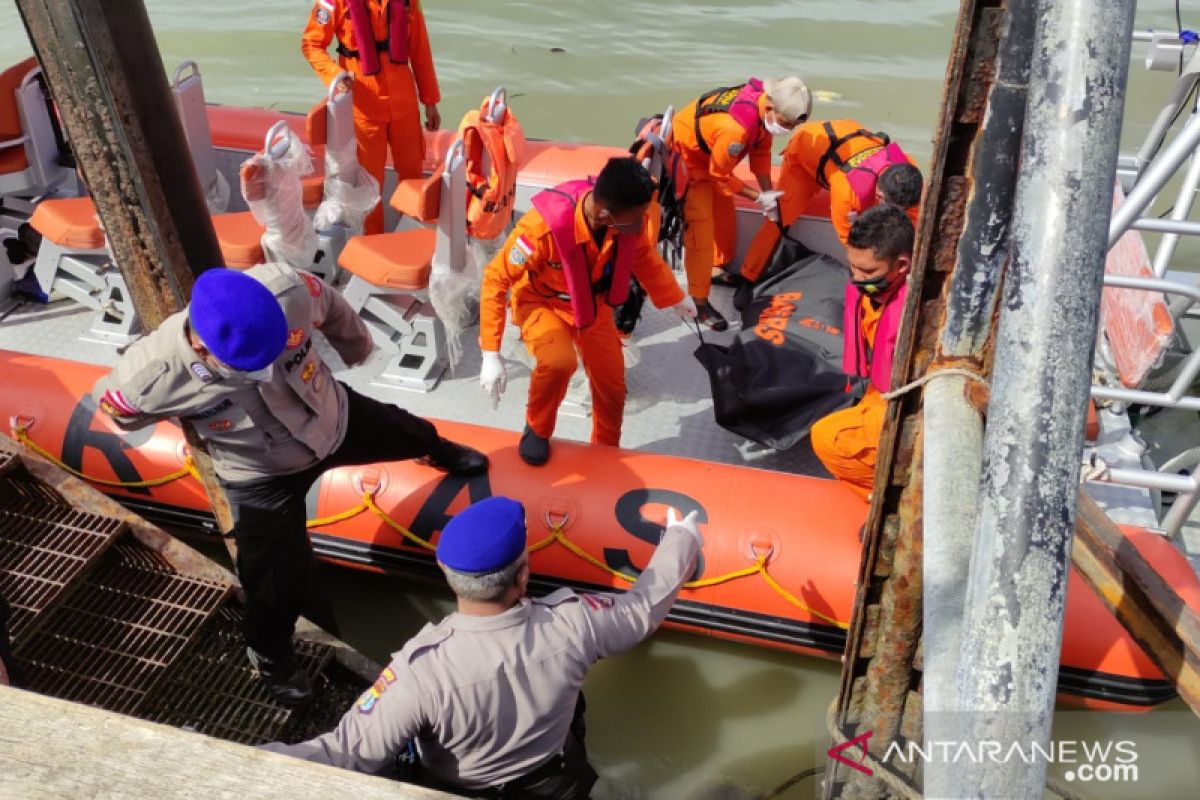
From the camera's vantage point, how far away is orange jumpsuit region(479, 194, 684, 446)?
312 centimetres

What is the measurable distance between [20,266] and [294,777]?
4.44m

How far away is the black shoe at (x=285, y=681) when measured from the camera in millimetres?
2893

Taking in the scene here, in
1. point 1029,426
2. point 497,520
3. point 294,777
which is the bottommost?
point 497,520

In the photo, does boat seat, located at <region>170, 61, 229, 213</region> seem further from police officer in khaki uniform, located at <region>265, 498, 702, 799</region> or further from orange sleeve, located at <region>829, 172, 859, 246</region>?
police officer in khaki uniform, located at <region>265, 498, 702, 799</region>

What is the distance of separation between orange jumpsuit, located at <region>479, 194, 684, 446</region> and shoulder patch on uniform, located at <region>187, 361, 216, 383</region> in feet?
3.43

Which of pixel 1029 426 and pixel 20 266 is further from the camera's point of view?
pixel 20 266

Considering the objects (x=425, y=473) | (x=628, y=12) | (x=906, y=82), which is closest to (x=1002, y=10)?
(x=425, y=473)

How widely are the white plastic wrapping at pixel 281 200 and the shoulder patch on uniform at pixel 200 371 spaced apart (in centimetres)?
168

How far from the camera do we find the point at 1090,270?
91 cm

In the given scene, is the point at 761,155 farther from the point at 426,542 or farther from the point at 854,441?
Answer: the point at 426,542

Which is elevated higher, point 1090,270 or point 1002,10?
point 1002,10

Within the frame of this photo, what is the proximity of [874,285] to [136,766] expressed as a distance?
2431 millimetres

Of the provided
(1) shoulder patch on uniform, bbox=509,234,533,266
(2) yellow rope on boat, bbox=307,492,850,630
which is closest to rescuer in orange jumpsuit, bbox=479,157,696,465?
(1) shoulder patch on uniform, bbox=509,234,533,266

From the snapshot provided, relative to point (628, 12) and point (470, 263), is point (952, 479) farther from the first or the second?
point (628, 12)
